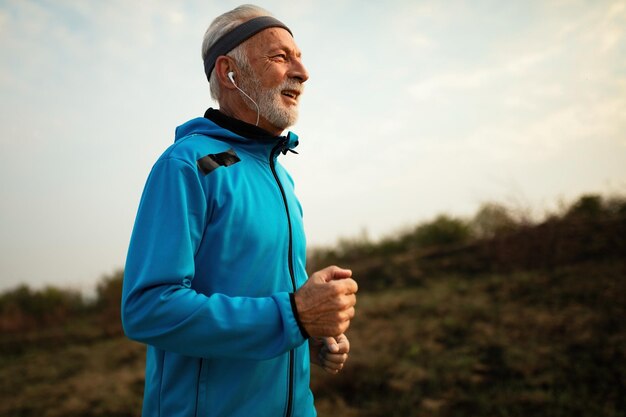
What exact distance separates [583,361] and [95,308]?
625 inches

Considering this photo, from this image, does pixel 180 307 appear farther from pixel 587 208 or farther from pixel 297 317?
pixel 587 208

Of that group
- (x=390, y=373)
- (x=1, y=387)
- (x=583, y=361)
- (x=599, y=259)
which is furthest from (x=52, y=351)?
(x=599, y=259)

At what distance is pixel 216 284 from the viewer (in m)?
1.34

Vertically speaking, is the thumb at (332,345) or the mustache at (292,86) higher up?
the mustache at (292,86)

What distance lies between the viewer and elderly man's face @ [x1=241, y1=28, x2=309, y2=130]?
5.67 ft

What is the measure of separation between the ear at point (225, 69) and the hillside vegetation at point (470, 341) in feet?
13.7

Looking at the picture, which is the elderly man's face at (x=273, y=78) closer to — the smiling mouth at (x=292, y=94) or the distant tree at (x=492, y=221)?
the smiling mouth at (x=292, y=94)

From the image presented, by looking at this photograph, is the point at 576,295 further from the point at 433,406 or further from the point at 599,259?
the point at 433,406

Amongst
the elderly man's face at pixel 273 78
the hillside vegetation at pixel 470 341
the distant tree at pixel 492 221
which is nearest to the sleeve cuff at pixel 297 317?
the elderly man's face at pixel 273 78

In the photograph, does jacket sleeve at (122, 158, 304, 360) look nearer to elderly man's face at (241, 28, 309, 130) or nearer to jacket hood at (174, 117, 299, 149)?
jacket hood at (174, 117, 299, 149)

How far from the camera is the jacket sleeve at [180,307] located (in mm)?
1137

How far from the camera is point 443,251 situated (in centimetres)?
1039

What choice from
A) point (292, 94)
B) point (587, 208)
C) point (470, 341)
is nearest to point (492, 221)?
point (587, 208)

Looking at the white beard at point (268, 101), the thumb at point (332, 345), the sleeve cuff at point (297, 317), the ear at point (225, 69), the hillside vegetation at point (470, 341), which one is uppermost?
the ear at point (225, 69)
